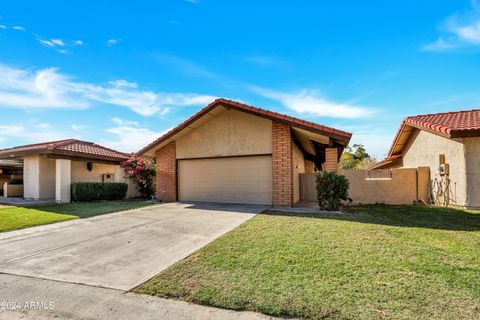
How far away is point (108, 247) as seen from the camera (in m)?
5.09

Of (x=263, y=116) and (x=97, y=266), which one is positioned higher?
(x=263, y=116)

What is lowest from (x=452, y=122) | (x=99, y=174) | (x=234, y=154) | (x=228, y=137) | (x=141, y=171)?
(x=99, y=174)

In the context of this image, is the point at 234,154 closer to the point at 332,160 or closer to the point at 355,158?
the point at 332,160

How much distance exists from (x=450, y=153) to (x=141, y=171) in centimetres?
1729

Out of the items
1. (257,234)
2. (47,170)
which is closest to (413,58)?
(257,234)

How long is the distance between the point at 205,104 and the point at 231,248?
7.78 m

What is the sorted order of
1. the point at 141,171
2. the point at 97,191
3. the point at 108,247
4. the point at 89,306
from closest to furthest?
the point at 89,306 → the point at 108,247 → the point at 97,191 → the point at 141,171

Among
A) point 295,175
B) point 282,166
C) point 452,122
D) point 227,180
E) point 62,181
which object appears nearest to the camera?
point 282,166

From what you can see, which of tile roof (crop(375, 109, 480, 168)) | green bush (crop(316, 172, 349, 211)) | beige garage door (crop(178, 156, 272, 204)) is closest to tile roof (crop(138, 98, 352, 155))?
green bush (crop(316, 172, 349, 211))

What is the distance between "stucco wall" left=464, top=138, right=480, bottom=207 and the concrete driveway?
379 inches

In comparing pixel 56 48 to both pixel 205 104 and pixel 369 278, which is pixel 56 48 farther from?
pixel 369 278

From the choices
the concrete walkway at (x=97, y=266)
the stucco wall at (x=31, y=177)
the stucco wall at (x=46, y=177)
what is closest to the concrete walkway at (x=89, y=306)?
the concrete walkway at (x=97, y=266)

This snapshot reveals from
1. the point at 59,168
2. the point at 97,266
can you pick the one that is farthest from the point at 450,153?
the point at 59,168

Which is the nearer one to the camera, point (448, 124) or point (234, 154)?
point (448, 124)
